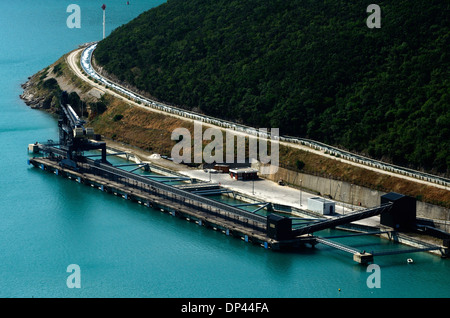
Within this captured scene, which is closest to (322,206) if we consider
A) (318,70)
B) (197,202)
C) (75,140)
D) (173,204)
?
(197,202)

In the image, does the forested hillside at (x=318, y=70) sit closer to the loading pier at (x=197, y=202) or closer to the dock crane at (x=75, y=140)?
the loading pier at (x=197, y=202)

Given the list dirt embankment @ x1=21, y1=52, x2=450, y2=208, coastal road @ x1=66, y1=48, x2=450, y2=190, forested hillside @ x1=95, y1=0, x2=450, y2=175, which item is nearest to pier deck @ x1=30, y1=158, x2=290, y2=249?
dirt embankment @ x1=21, y1=52, x2=450, y2=208

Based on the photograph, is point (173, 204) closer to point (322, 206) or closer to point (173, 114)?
point (322, 206)

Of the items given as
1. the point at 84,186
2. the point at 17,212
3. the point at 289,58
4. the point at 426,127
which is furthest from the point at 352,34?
the point at 17,212

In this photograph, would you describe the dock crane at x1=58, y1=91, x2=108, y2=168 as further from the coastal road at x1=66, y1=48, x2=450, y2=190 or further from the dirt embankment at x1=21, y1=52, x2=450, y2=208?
the coastal road at x1=66, y1=48, x2=450, y2=190

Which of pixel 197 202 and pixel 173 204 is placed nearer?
pixel 197 202

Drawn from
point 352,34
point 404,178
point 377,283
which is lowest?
point 377,283

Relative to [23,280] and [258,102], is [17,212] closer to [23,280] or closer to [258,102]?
[23,280]
